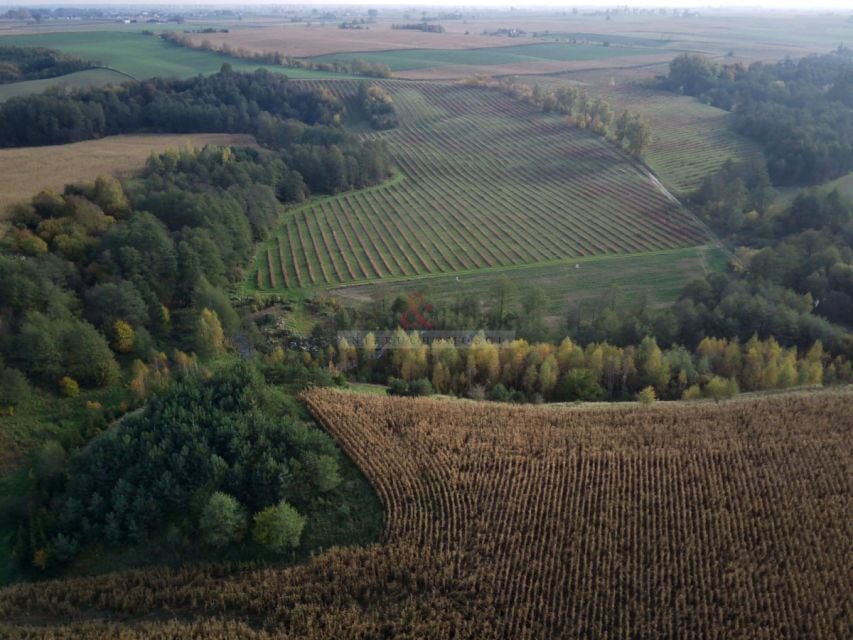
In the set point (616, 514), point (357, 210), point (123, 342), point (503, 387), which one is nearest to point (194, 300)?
point (123, 342)

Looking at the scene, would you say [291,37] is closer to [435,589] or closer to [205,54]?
[205,54]

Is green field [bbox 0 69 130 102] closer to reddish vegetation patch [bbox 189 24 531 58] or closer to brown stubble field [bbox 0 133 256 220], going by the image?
brown stubble field [bbox 0 133 256 220]

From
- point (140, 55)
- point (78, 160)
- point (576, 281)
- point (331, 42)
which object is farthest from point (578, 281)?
point (331, 42)

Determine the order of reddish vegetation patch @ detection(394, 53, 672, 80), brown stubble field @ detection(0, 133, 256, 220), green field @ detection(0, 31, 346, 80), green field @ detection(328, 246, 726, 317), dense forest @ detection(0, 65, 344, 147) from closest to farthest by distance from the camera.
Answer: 1. green field @ detection(328, 246, 726, 317)
2. brown stubble field @ detection(0, 133, 256, 220)
3. dense forest @ detection(0, 65, 344, 147)
4. green field @ detection(0, 31, 346, 80)
5. reddish vegetation patch @ detection(394, 53, 672, 80)

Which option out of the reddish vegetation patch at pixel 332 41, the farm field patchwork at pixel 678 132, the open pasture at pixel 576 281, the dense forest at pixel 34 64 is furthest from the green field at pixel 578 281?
the reddish vegetation patch at pixel 332 41

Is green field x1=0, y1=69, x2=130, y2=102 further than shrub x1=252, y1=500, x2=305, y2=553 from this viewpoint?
Yes
